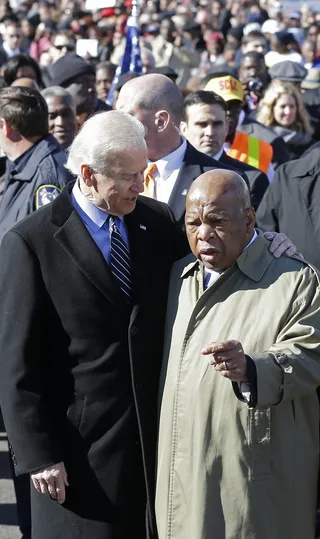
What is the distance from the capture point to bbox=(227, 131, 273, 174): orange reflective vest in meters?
6.98

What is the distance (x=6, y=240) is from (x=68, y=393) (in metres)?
0.61

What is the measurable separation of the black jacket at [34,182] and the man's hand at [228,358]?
86.0 inches

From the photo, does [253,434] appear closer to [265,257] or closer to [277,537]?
[277,537]

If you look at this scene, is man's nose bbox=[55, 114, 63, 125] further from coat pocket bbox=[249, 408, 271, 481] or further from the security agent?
coat pocket bbox=[249, 408, 271, 481]

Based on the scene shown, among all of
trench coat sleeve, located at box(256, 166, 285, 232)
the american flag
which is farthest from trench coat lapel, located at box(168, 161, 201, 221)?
the american flag

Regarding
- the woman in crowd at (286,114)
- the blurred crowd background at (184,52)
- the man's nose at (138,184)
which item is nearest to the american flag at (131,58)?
the blurred crowd background at (184,52)

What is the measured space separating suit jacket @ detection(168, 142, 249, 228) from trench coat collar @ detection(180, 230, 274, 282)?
1.20 meters

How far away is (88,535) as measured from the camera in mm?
3236

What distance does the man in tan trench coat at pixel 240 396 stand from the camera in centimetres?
294

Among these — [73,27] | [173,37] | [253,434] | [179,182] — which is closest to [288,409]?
[253,434]

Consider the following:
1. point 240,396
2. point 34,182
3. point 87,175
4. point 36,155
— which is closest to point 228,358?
point 240,396

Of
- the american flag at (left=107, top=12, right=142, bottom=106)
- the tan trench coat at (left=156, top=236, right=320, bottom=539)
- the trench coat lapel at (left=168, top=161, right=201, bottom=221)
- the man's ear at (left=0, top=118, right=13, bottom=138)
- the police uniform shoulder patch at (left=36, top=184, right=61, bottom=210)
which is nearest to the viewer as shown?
the tan trench coat at (left=156, top=236, right=320, bottom=539)

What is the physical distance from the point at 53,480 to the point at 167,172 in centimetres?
192

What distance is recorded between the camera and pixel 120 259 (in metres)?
3.31
